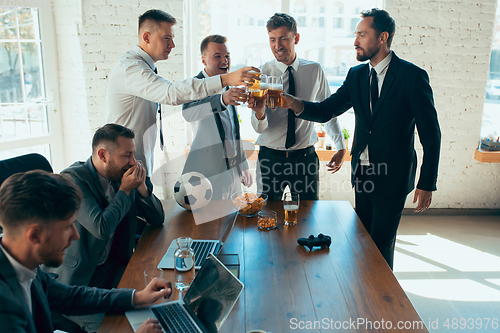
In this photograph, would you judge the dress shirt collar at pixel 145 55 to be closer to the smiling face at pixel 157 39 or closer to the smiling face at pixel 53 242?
the smiling face at pixel 157 39

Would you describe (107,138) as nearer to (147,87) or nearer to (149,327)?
(147,87)

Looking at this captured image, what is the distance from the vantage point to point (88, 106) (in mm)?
4047

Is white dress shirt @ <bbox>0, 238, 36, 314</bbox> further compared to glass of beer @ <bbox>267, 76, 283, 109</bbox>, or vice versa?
glass of beer @ <bbox>267, 76, 283, 109</bbox>

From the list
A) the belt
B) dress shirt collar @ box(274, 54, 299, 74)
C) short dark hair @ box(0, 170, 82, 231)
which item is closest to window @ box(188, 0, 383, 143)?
dress shirt collar @ box(274, 54, 299, 74)

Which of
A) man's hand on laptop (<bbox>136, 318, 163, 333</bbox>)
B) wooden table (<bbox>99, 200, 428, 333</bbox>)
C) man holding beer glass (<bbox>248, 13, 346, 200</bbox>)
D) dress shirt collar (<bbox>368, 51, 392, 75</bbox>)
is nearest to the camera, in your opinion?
man's hand on laptop (<bbox>136, 318, 163, 333</bbox>)

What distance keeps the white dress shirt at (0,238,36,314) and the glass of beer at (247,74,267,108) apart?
1.32 m

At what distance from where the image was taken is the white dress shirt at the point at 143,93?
6.77ft

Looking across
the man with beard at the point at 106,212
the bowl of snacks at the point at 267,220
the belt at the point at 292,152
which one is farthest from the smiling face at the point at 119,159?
the belt at the point at 292,152

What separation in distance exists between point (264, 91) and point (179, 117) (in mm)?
2181

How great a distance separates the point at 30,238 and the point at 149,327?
433 millimetres

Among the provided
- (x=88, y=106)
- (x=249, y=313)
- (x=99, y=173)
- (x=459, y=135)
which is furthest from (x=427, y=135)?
(x=88, y=106)

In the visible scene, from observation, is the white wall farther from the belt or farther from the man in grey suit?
the belt

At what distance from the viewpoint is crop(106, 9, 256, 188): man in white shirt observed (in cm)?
207

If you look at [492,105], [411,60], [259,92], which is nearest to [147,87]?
[259,92]
